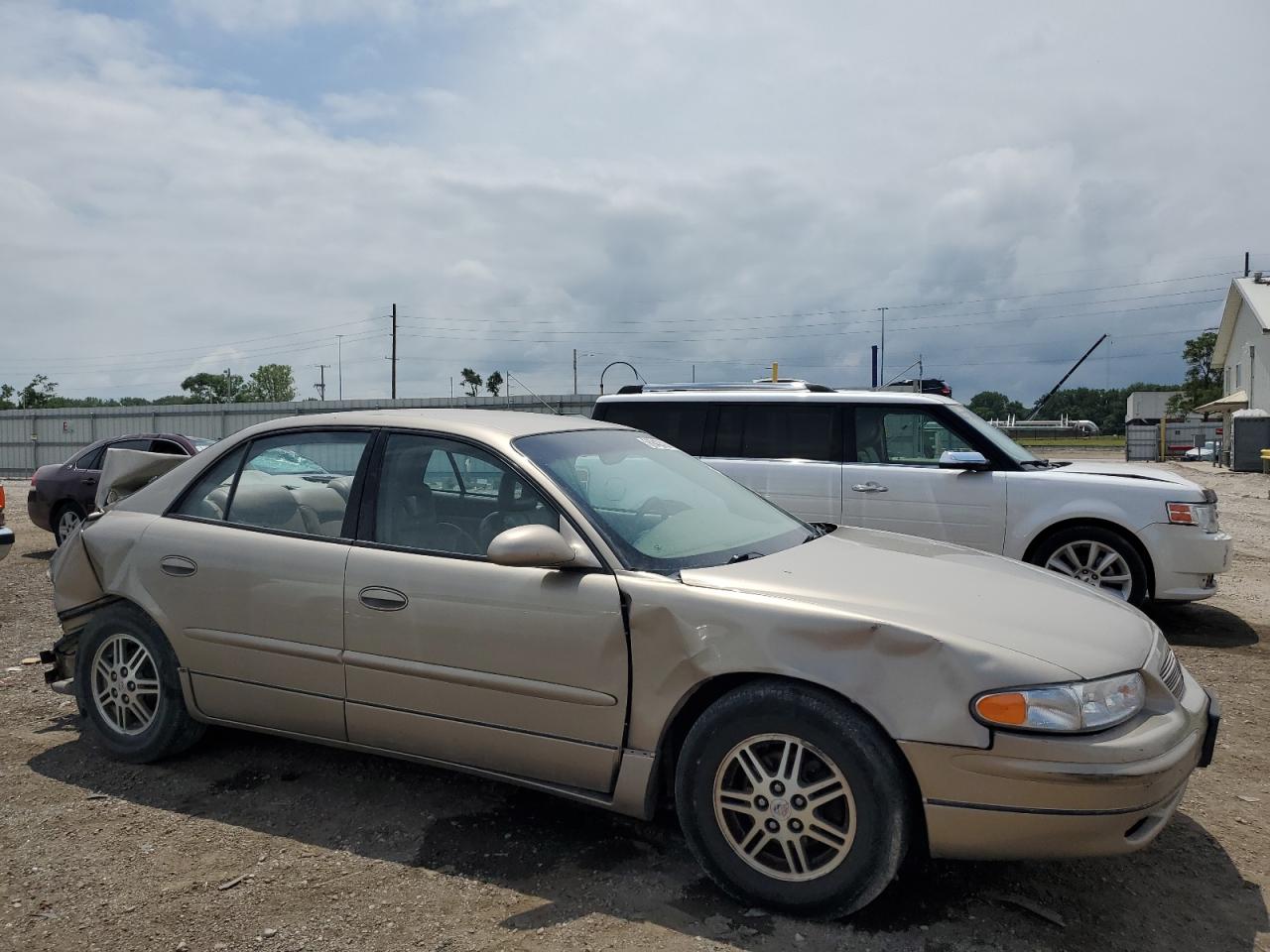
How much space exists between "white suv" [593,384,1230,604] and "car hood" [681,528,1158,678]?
355 centimetres

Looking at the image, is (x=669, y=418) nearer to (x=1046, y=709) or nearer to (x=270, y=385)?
(x=1046, y=709)

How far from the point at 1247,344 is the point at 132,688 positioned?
45406 millimetres

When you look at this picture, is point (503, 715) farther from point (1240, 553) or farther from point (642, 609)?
point (1240, 553)

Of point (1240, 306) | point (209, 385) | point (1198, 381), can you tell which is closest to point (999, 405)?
point (1198, 381)

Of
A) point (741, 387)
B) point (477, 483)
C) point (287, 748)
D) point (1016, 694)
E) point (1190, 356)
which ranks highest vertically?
point (1190, 356)

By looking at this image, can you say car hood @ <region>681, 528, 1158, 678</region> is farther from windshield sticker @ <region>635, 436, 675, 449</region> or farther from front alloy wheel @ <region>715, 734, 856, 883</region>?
windshield sticker @ <region>635, 436, 675, 449</region>

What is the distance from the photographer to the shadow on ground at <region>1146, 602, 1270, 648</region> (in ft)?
22.4

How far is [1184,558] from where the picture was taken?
22.5ft

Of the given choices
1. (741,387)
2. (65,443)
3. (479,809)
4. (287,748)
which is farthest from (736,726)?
(65,443)

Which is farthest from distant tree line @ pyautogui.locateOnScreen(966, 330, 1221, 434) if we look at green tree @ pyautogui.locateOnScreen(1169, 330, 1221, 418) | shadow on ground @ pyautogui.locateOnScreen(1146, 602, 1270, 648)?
shadow on ground @ pyautogui.locateOnScreen(1146, 602, 1270, 648)

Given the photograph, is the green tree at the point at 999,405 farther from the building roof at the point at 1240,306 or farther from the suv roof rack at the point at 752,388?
the suv roof rack at the point at 752,388

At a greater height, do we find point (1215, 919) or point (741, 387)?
point (741, 387)

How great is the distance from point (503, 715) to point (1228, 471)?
3064 centimetres

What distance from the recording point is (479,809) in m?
3.81
